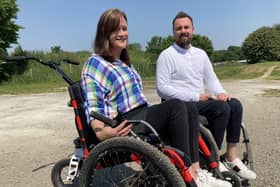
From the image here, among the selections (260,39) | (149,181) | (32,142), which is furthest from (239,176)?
(260,39)

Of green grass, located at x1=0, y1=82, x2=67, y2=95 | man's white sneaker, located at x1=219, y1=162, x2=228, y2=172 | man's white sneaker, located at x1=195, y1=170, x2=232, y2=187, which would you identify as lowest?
green grass, located at x1=0, y1=82, x2=67, y2=95

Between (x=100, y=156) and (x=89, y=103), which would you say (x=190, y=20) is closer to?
(x=89, y=103)

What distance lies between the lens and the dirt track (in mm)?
3511

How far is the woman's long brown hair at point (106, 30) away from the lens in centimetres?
234

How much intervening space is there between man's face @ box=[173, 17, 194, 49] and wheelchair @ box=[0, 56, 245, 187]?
39.5 inches

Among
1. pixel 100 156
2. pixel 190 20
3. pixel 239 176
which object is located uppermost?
pixel 190 20

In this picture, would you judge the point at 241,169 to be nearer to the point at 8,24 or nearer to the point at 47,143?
the point at 47,143

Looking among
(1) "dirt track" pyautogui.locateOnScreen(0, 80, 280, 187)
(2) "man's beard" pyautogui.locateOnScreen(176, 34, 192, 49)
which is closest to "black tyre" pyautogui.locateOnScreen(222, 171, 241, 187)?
(1) "dirt track" pyautogui.locateOnScreen(0, 80, 280, 187)

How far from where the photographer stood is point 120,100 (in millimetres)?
2361

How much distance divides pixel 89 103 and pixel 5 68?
24.2m

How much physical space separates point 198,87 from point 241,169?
84cm

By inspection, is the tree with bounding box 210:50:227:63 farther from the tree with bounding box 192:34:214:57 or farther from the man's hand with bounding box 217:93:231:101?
the man's hand with bounding box 217:93:231:101

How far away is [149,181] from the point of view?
7.04 ft

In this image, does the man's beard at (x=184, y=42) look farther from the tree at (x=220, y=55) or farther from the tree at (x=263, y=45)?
the tree at (x=220, y=55)
